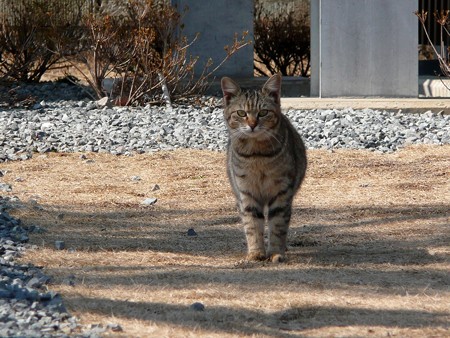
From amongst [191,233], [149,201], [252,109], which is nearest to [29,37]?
[149,201]

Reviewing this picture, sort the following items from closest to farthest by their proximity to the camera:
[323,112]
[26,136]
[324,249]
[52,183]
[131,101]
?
[324,249]
[52,183]
[26,136]
[323,112]
[131,101]

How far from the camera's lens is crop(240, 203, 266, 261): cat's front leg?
604 cm

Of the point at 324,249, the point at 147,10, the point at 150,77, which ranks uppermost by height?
the point at 147,10

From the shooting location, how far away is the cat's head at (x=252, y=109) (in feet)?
19.5

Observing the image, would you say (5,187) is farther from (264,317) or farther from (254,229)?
(264,317)

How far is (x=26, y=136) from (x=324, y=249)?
17.1ft

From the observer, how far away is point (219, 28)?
14.7 m

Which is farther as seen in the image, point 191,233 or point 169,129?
point 169,129

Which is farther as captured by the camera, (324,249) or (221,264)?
(324,249)

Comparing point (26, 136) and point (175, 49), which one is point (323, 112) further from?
point (26, 136)

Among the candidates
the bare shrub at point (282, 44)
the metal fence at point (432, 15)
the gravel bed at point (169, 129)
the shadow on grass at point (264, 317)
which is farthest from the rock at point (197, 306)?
the metal fence at point (432, 15)

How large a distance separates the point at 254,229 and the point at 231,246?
50 cm

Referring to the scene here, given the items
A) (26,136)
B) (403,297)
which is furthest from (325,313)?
(26,136)

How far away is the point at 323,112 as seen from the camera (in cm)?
1186
